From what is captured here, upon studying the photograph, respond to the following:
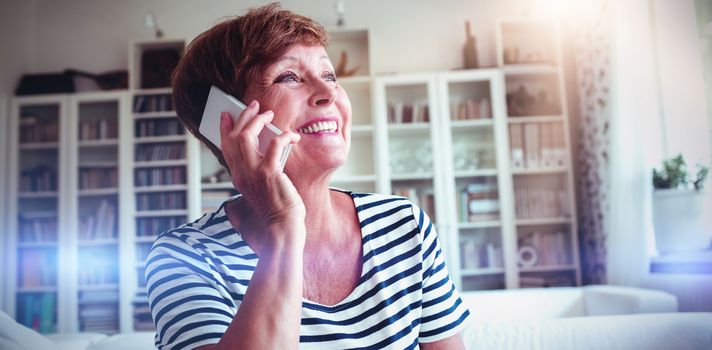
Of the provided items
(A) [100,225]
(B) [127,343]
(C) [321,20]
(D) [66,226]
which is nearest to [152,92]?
(A) [100,225]

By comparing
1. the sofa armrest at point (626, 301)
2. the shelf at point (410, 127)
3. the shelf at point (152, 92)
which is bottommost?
the sofa armrest at point (626, 301)

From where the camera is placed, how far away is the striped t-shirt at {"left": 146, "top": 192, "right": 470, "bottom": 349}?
0.70 meters

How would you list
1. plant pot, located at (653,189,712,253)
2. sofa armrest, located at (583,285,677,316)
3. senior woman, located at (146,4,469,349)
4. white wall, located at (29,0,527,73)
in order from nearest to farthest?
senior woman, located at (146,4,469,349)
sofa armrest, located at (583,285,677,316)
plant pot, located at (653,189,712,253)
white wall, located at (29,0,527,73)

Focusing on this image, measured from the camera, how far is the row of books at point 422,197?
384 centimetres

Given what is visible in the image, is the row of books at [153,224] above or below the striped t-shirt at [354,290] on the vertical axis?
above

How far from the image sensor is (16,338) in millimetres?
808

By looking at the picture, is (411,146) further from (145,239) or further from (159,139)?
(145,239)

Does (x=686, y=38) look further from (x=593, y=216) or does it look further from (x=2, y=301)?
(x=2, y=301)

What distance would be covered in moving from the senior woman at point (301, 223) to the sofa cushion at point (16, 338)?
0.75 feet

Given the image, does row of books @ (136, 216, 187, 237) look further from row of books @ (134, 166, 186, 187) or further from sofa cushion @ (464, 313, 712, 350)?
sofa cushion @ (464, 313, 712, 350)

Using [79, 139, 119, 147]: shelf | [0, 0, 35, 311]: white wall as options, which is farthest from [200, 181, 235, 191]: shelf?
[0, 0, 35, 311]: white wall

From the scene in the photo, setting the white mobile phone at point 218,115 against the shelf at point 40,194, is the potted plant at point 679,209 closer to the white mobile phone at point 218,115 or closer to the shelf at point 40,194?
the white mobile phone at point 218,115

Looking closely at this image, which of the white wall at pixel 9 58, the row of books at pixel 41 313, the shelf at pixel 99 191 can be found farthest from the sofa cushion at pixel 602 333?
the white wall at pixel 9 58

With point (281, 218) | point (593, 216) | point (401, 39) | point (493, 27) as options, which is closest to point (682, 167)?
point (593, 216)
